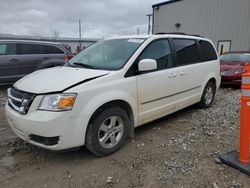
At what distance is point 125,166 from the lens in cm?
285

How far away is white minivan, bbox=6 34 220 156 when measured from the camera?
2623 mm

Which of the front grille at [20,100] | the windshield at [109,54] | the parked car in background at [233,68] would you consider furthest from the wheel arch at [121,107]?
the parked car in background at [233,68]

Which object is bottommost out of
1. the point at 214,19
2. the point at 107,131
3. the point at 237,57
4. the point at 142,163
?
the point at 142,163

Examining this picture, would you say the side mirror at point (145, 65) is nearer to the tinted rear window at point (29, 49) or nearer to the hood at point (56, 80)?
the hood at point (56, 80)

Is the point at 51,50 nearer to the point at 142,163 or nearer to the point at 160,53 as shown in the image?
the point at 160,53

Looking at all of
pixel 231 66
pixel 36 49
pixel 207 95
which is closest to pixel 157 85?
pixel 207 95

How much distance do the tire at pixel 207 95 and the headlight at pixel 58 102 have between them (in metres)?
3.41

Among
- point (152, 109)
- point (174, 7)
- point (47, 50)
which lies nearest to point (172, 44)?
point (152, 109)

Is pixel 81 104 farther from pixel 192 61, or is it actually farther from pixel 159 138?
pixel 192 61

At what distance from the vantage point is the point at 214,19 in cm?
1599

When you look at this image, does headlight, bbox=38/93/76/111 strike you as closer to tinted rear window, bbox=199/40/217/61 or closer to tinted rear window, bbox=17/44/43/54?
tinted rear window, bbox=199/40/217/61

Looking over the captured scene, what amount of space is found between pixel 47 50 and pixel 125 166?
615cm

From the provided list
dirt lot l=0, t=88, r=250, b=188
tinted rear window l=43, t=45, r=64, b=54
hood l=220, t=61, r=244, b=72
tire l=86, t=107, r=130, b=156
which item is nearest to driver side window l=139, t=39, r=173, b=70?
tire l=86, t=107, r=130, b=156

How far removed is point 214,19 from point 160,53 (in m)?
14.3
